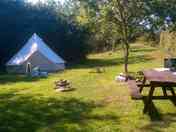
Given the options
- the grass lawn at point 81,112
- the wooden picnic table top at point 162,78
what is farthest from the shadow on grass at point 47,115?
the wooden picnic table top at point 162,78

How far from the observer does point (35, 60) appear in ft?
67.1

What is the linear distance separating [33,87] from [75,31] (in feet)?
48.8

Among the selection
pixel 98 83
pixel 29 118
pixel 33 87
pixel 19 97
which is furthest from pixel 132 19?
pixel 29 118

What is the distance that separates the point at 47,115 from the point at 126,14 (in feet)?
24.7

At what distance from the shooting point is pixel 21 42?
2583cm

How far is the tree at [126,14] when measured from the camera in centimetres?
1433

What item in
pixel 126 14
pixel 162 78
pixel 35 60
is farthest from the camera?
pixel 35 60

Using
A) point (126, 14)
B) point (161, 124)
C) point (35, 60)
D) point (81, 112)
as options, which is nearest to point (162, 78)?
point (161, 124)

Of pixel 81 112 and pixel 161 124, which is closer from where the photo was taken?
pixel 161 124

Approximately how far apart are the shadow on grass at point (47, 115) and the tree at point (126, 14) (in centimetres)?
536

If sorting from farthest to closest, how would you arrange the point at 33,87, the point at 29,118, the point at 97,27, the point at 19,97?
the point at 97,27
the point at 33,87
the point at 19,97
the point at 29,118

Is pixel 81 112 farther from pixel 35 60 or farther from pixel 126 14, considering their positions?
pixel 35 60

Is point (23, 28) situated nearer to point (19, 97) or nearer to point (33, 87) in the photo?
point (33, 87)

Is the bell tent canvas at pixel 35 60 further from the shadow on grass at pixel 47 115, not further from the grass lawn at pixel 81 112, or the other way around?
the shadow on grass at pixel 47 115
